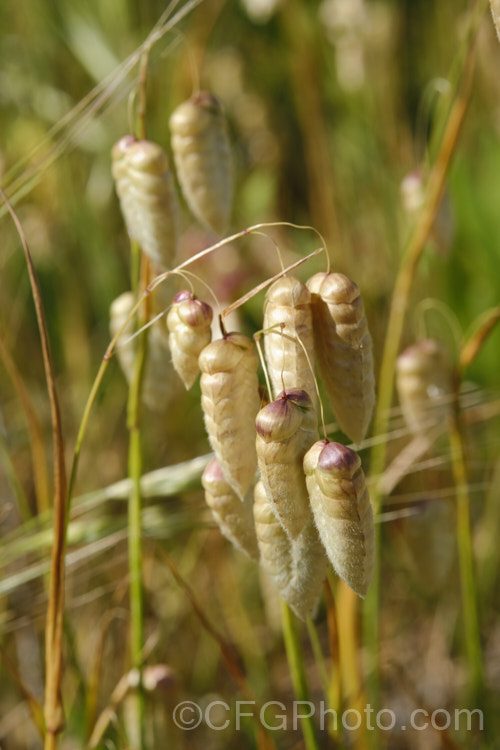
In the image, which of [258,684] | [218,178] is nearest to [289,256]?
[258,684]

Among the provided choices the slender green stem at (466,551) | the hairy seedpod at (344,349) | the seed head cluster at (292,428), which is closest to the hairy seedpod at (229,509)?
the seed head cluster at (292,428)

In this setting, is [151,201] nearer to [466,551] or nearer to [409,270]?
[409,270]

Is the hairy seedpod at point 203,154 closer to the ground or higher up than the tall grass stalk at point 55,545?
higher up

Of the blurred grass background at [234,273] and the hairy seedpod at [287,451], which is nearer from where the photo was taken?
the hairy seedpod at [287,451]

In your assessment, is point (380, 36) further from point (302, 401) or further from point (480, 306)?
point (302, 401)

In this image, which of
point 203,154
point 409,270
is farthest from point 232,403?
point 409,270

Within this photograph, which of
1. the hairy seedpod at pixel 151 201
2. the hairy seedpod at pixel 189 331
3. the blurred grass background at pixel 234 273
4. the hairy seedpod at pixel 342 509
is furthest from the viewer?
the blurred grass background at pixel 234 273

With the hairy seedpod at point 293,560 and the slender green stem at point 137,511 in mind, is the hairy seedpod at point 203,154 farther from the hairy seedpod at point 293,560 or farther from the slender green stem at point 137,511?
the hairy seedpod at point 293,560
